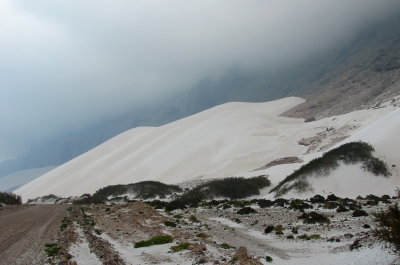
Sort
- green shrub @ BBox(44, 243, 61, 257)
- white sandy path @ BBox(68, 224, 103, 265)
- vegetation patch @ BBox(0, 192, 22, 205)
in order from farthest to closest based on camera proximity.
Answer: vegetation patch @ BBox(0, 192, 22, 205) < green shrub @ BBox(44, 243, 61, 257) < white sandy path @ BBox(68, 224, 103, 265)

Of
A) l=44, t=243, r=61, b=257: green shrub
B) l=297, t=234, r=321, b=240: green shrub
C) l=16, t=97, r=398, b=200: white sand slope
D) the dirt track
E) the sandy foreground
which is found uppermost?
l=16, t=97, r=398, b=200: white sand slope

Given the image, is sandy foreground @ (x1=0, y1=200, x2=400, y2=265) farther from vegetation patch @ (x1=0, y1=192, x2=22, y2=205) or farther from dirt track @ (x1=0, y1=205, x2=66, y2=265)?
vegetation patch @ (x1=0, y1=192, x2=22, y2=205)

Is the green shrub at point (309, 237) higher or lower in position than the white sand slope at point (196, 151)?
lower

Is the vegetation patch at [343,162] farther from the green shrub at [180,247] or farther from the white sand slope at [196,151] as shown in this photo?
the white sand slope at [196,151]

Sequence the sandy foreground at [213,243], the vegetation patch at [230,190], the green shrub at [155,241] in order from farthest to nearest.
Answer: the vegetation patch at [230,190] < the green shrub at [155,241] < the sandy foreground at [213,243]

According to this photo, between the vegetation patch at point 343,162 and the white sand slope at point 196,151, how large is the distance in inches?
1379

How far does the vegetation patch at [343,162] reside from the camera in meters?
38.8

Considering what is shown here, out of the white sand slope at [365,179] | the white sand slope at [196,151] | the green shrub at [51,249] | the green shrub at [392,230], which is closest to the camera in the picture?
the green shrub at [392,230]

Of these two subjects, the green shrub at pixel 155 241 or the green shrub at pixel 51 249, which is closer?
the green shrub at pixel 51 249

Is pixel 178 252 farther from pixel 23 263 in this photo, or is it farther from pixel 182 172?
pixel 182 172

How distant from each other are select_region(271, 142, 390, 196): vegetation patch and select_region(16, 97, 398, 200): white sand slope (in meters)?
35.0

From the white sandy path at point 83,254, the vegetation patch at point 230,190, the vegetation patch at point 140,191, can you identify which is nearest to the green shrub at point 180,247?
the white sandy path at point 83,254

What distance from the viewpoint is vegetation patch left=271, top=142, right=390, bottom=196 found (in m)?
38.8

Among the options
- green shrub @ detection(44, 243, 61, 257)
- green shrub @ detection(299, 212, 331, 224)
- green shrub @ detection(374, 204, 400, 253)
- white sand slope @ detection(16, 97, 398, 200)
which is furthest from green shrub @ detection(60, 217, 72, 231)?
white sand slope @ detection(16, 97, 398, 200)
